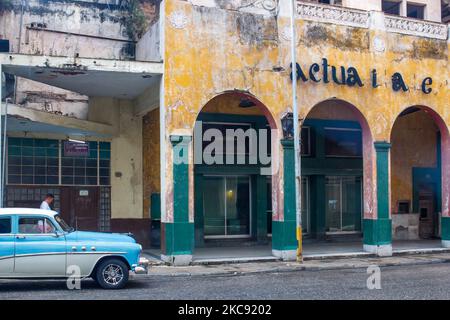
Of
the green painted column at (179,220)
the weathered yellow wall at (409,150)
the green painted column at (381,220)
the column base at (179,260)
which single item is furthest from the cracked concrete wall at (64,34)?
the weathered yellow wall at (409,150)

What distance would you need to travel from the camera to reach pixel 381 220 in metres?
20.5

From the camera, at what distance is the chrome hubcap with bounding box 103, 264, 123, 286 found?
13.3 meters

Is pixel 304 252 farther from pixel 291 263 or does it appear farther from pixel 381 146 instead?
pixel 381 146

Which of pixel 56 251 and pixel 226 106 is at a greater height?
pixel 226 106

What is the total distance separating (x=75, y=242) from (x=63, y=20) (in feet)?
35.8

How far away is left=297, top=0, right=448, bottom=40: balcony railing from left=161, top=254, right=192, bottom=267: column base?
8.34 metres

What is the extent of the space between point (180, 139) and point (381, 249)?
304 inches

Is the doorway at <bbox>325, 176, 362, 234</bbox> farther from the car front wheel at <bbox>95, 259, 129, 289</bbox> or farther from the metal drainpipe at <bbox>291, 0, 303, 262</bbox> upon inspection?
the car front wheel at <bbox>95, 259, 129, 289</bbox>

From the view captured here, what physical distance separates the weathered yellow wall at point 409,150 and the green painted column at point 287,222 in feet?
25.9

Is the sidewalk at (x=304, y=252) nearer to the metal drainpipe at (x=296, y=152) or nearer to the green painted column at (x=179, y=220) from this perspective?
the green painted column at (x=179, y=220)

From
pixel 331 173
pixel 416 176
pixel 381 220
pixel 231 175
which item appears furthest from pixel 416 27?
pixel 231 175

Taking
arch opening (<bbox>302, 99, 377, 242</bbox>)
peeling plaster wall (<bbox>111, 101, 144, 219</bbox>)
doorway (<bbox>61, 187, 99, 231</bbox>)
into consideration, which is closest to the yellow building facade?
peeling plaster wall (<bbox>111, 101, 144, 219</bbox>)

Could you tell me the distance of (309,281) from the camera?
1511cm
